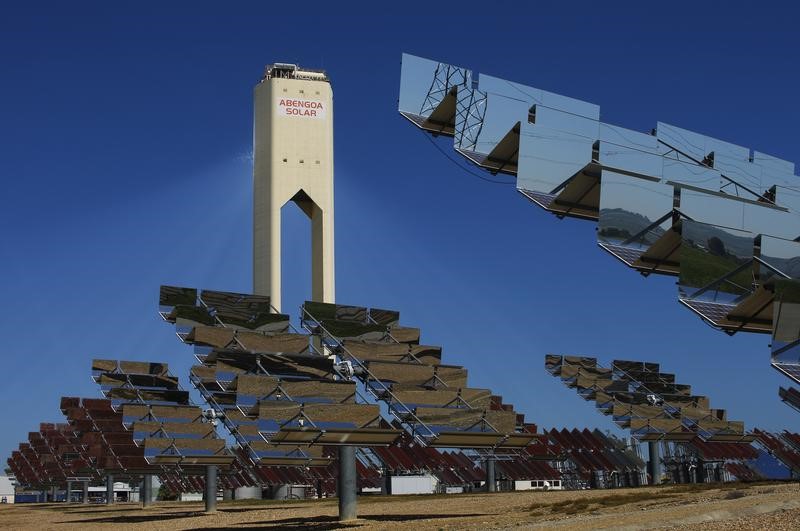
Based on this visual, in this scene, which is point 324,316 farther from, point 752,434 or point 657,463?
point 752,434

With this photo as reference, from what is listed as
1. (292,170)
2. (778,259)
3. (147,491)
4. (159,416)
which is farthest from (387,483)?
(778,259)

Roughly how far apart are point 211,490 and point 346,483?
1911 centimetres

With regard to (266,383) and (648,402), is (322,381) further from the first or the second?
(648,402)

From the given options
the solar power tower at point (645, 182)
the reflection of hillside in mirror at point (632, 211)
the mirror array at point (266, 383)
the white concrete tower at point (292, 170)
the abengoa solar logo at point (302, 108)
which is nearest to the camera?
the solar power tower at point (645, 182)

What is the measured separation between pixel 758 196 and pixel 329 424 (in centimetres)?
2176

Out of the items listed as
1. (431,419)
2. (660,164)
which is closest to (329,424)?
(431,419)

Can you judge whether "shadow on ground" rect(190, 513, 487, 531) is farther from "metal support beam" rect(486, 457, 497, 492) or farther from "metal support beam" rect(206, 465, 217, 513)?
"metal support beam" rect(486, 457, 497, 492)

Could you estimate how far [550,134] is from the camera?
110 feet

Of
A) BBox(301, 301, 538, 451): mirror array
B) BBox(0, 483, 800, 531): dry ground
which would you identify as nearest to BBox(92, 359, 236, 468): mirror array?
BBox(0, 483, 800, 531): dry ground

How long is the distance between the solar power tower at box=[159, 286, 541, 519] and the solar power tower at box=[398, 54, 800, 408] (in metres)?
8.05

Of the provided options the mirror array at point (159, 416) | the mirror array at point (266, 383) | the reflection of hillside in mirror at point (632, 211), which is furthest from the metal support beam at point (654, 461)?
the reflection of hillside in mirror at point (632, 211)

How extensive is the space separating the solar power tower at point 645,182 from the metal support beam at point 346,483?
34.5 ft

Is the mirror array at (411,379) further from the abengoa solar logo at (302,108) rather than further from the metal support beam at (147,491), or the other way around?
the abengoa solar logo at (302,108)

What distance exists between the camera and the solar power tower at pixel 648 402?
6378 centimetres
